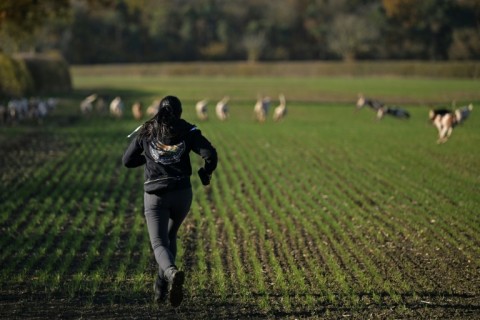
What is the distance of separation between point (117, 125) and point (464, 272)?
25320 mm

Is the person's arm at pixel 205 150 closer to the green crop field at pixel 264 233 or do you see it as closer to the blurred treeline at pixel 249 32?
the green crop field at pixel 264 233

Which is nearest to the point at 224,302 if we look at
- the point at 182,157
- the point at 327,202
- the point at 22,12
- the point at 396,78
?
the point at 182,157

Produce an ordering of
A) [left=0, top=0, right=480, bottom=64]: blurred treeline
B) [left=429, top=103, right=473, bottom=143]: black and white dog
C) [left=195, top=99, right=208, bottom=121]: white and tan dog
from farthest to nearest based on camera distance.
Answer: [left=0, top=0, right=480, bottom=64]: blurred treeline, [left=195, top=99, right=208, bottom=121]: white and tan dog, [left=429, top=103, right=473, bottom=143]: black and white dog

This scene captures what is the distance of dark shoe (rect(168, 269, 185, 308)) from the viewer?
6770 millimetres

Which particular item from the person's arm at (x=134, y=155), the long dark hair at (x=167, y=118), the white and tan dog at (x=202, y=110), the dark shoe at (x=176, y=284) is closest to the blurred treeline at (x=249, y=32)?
the white and tan dog at (x=202, y=110)

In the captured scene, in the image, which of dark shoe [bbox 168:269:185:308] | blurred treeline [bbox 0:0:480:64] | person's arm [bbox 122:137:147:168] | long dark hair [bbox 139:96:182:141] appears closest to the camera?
dark shoe [bbox 168:269:185:308]

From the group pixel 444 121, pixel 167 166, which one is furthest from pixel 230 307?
pixel 444 121

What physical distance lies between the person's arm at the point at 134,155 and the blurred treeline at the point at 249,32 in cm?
8138

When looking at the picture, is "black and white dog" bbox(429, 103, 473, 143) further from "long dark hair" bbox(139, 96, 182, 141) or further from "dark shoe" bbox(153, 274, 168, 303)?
"long dark hair" bbox(139, 96, 182, 141)

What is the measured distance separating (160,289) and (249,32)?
100490 mm

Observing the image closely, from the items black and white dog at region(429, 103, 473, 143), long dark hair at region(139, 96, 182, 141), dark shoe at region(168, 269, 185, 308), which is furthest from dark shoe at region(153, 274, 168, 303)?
black and white dog at region(429, 103, 473, 143)

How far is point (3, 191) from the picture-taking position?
15453mm

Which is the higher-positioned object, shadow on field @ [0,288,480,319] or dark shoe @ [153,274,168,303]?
dark shoe @ [153,274,168,303]

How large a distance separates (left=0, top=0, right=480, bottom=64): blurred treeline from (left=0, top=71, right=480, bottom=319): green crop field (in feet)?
226
